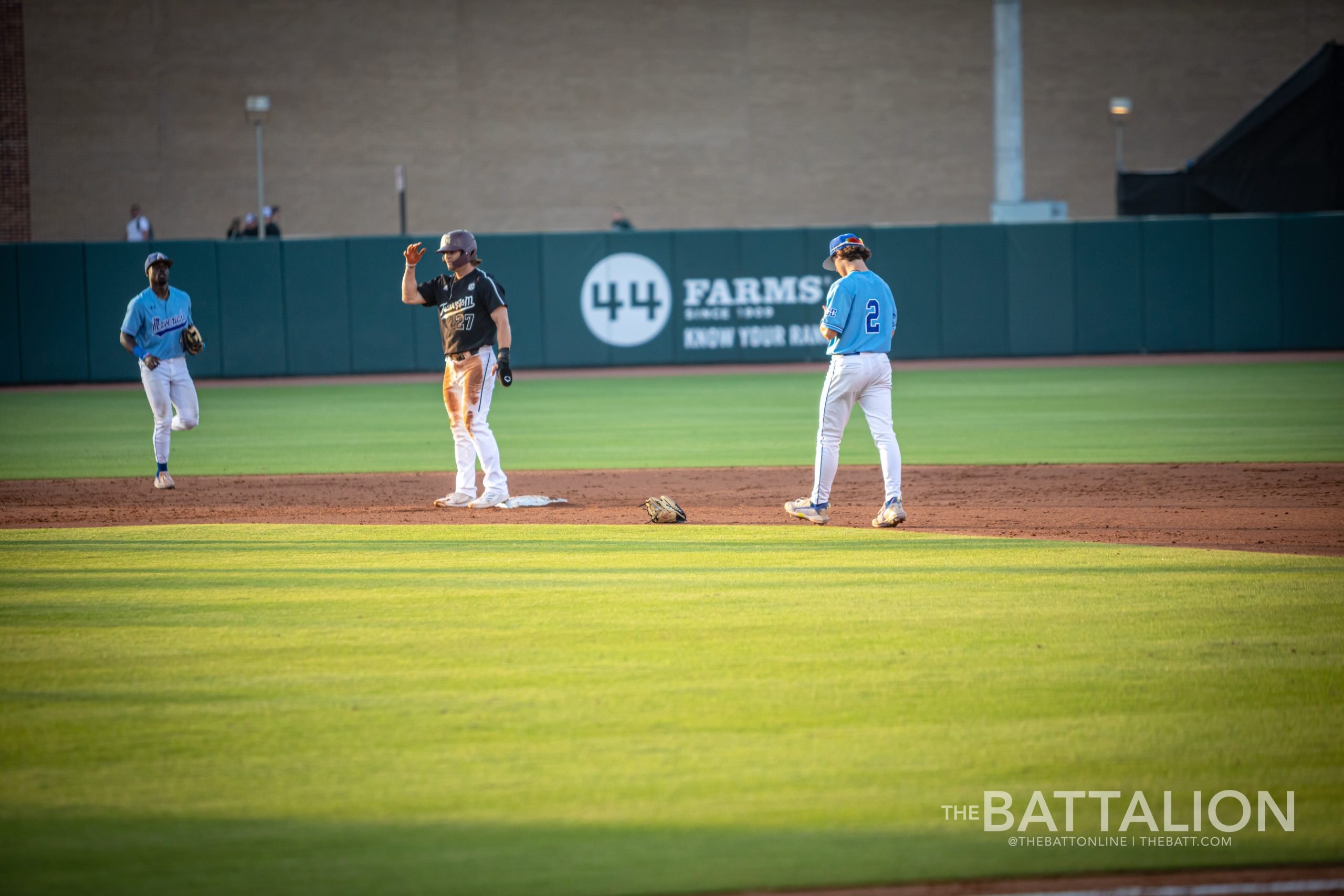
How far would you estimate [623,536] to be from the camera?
9.46 meters

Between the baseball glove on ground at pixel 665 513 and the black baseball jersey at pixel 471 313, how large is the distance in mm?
2008

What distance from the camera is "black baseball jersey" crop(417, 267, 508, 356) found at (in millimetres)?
10523

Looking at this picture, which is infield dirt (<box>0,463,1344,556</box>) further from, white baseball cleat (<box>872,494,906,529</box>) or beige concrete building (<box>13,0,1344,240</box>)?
beige concrete building (<box>13,0,1344,240</box>)

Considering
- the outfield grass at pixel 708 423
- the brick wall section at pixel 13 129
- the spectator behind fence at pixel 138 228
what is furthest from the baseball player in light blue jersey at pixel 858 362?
the brick wall section at pixel 13 129

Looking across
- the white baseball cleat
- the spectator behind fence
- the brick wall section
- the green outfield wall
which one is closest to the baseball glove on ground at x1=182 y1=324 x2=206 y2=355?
the white baseball cleat

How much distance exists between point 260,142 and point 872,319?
25803 mm

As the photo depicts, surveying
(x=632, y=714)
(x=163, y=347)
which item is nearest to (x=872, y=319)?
(x=632, y=714)

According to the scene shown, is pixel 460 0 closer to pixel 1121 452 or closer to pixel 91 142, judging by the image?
pixel 91 142

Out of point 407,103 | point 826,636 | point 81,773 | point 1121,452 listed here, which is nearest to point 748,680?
point 826,636

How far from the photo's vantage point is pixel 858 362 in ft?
30.6

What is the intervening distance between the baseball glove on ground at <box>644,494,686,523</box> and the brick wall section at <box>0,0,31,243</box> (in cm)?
2771

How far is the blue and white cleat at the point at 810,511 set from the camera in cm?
979

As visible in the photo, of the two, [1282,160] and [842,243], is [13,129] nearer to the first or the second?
[842,243]

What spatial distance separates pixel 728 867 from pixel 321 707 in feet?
7.24
